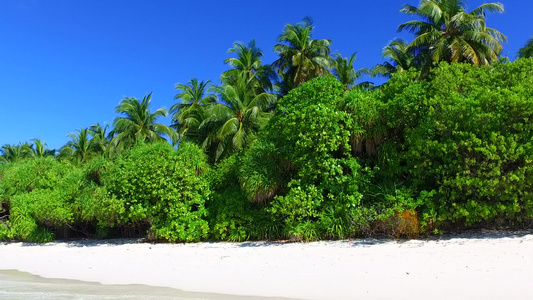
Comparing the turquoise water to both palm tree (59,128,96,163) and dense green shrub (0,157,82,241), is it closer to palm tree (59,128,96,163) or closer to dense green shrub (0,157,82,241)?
dense green shrub (0,157,82,241)

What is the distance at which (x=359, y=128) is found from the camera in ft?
36.4

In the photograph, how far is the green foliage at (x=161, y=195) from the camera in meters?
12.8

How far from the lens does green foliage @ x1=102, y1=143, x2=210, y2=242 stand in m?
12.8

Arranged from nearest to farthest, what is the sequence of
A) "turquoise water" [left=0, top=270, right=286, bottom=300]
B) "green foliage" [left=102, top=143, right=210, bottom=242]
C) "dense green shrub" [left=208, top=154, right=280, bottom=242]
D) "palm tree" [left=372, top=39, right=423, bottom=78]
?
"turquoise water" [left=0, top=270, right=286, bottom=300] < "dense green shrub" [left=208, top=154, right=280, bottom=242] < "green foliage" [left=102, top=143, right=210, bottom=242] < "palm tree" [left=372, top=39, right=423, bottom=78]

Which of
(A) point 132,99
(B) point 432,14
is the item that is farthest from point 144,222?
(B) point 432,14

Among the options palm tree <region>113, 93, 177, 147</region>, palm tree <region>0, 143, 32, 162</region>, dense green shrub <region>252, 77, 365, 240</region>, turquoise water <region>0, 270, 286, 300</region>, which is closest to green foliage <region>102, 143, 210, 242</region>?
dense green shrub <region>252, 77, 365, 240</region>

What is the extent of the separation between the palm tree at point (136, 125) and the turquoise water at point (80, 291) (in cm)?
1712

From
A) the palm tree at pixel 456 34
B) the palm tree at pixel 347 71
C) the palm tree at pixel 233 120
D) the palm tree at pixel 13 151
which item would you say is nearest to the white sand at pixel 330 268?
the palm tree at pixel 233 120

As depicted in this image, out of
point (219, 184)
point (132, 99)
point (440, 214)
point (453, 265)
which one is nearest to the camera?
point (453, 265)

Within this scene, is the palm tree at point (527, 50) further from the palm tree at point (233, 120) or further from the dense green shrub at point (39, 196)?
the dense green shrub at point (39, 196)

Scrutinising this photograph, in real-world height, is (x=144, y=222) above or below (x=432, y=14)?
below

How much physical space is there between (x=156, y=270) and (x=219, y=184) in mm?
5541

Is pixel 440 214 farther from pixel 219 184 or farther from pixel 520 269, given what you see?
pixel 219 184

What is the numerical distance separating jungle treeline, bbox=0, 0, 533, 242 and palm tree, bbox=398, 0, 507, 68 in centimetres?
10
